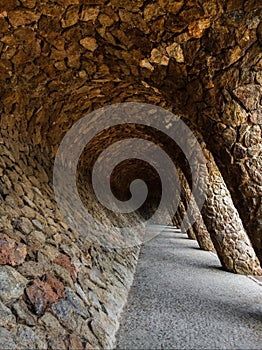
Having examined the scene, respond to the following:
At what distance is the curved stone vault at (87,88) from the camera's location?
8.58 feet

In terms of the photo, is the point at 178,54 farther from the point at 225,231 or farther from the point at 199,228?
the point at 199,228

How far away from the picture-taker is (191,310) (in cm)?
352

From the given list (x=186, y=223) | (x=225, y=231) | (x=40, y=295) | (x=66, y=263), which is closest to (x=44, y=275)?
(x=40, y=295)

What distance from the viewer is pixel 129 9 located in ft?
9.52

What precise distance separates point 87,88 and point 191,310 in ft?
10.7

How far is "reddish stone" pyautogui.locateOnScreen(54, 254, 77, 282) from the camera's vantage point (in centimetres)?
324

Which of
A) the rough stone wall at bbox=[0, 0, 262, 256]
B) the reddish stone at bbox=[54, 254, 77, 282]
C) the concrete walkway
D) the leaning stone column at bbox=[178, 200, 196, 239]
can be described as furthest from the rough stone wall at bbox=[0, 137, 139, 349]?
the leaning stone column at bbox=[178, 200, 196, 239]

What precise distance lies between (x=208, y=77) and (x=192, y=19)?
0.56 m

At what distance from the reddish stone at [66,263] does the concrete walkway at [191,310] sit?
2.22 feet

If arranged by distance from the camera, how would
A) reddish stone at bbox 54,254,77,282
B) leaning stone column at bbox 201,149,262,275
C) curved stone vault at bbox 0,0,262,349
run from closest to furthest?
1. curved stone vault at bbox 0,0,262,349
2. reddish stone at bbox 54,254,77,282
3. leaning stone column at bbox 201,149,262,275

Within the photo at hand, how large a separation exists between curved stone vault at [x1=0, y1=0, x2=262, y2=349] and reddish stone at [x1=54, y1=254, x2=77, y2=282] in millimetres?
19

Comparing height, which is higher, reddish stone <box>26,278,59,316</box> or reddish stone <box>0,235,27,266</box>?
reddish stone <box>0,235,27,266</box>

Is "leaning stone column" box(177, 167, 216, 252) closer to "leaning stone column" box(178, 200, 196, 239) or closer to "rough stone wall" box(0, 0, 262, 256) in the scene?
"leaning stone column" box(178, 200, 196, 239)

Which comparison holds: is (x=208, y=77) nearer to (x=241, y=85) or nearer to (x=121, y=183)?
(x=241, y=85)
